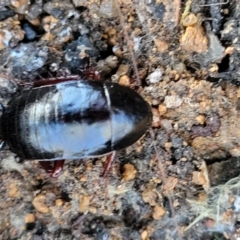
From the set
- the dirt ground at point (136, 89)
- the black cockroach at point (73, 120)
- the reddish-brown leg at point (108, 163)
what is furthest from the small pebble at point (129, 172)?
the black cockroach at point (73, 120)

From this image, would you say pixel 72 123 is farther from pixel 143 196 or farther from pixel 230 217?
pixel 230 217

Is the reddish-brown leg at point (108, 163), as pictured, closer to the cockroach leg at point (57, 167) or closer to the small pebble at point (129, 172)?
the small pebble at point (129, 172)

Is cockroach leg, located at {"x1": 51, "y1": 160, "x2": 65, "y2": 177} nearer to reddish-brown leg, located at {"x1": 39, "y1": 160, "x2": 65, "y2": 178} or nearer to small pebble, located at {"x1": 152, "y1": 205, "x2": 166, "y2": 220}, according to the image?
reddish-brown leg, located at {"x1": 39, "y1": 160, "x2": 65, "y2": 178}

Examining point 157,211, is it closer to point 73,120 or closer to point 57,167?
point 57,167

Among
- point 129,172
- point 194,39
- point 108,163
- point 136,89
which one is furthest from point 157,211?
point 194,39

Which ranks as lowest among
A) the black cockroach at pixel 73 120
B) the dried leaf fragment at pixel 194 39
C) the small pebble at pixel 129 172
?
the small pebble at pixel 129 172

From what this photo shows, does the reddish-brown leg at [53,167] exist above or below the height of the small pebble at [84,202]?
above

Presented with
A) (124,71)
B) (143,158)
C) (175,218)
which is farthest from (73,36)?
(175,218)
